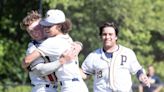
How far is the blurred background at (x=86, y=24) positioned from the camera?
65.8 feet

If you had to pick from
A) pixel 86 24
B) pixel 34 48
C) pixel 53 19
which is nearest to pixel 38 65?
pixel 34 48

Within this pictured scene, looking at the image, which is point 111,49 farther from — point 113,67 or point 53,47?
point 53,47

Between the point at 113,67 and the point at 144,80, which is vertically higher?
the point at 113,67

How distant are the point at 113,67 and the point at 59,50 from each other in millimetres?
1311

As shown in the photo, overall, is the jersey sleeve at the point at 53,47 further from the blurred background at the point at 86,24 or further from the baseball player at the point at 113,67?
the blurred background at the point at 86,24

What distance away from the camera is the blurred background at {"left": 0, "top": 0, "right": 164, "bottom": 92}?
65.8ft

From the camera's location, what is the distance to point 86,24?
2056 centimetres

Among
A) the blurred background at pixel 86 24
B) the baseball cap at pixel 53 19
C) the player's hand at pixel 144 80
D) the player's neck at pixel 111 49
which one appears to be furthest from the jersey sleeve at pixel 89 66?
the blurred background at pixel 86 24

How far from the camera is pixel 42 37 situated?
7840 mm

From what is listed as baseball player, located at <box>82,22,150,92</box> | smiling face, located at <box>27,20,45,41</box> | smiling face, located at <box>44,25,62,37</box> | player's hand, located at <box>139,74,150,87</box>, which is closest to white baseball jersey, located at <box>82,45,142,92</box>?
baseball player, located at <box>82,22,150,92</box>

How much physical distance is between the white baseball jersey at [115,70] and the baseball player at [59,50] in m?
1.13

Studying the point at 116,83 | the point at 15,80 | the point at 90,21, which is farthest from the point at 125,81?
the point at 15,80

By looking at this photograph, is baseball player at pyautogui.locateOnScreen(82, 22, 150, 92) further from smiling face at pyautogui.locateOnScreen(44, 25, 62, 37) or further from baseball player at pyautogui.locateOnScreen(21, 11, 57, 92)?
smiling face at pyautogui.locateOnScreen(44, 25, 62, 37)

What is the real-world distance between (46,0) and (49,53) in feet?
Answer: 32.9
